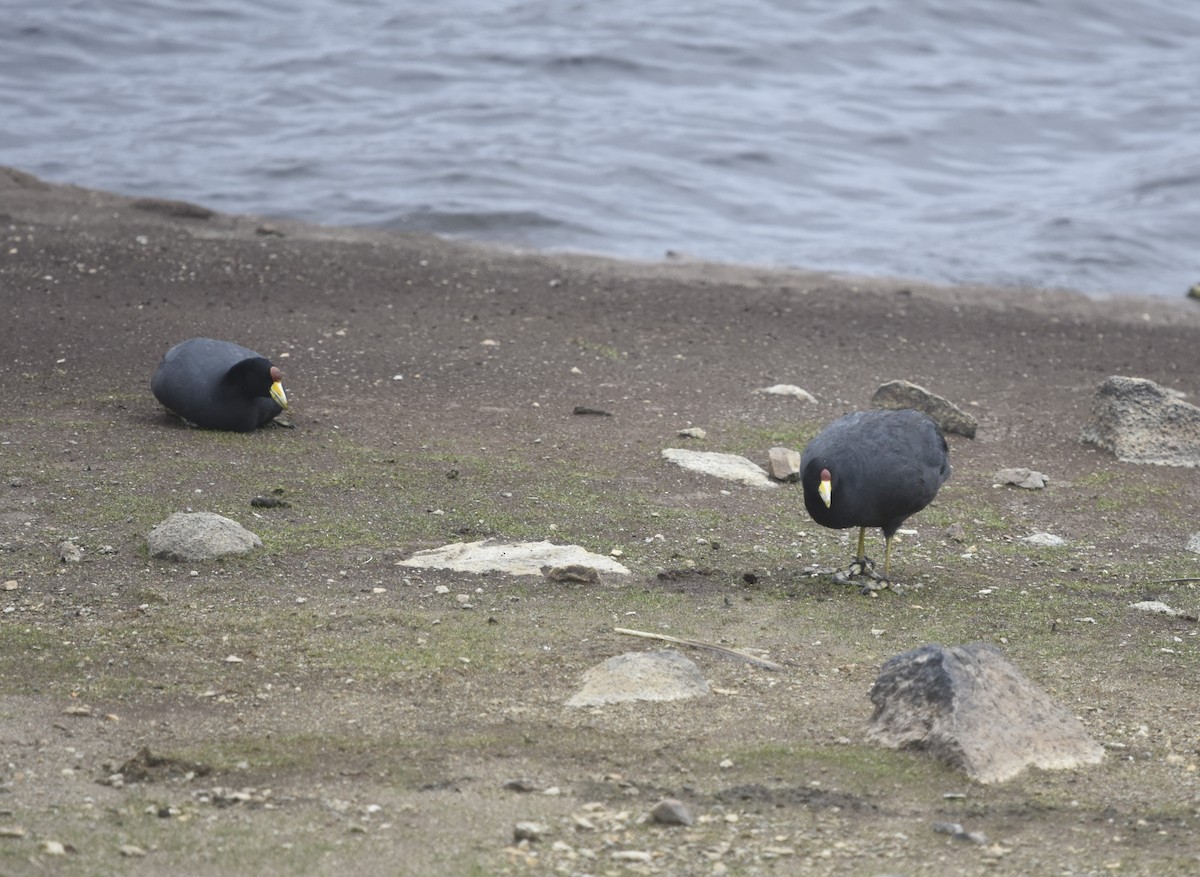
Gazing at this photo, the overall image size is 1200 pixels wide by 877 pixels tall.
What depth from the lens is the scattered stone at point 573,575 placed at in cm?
656

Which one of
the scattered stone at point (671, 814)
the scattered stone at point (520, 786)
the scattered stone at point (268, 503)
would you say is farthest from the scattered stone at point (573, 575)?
the scattered stone at point (671, 814)

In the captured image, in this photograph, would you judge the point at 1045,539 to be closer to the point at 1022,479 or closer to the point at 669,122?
the point at 1022,479

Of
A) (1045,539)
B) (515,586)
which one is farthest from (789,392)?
(515,586)

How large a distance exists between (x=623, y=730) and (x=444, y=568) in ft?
5.81

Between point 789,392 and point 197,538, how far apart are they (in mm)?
4837

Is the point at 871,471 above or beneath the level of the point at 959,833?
above

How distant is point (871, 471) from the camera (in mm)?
6602

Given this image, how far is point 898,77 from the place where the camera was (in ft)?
95.3

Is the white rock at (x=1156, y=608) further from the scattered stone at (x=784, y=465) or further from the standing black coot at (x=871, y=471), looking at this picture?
the scattered stone at (x=784, y=465)

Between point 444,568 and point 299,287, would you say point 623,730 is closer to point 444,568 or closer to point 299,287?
point 444,568

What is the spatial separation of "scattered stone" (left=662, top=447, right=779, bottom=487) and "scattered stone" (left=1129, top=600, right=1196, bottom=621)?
2205 mm

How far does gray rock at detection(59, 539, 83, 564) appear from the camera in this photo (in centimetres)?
646

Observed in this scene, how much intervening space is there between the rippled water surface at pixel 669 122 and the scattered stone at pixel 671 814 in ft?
42.0

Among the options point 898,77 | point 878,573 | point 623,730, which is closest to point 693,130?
point 898,77
